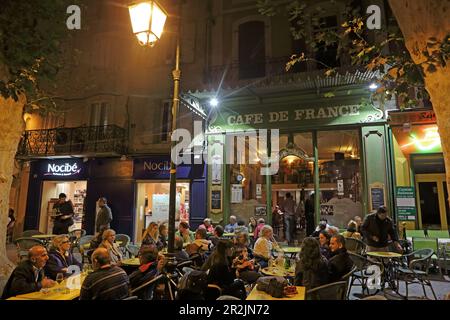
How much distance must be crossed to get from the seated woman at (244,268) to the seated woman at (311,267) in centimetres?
98

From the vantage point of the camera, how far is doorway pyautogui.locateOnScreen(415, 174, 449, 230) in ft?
30.5

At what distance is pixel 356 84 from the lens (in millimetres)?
9570

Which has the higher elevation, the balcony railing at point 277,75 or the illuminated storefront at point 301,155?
the balcony railing at point 277,75

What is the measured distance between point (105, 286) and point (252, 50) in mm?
9943

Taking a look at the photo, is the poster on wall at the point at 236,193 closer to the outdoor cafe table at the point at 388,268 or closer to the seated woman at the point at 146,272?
the outdoor cafe table at the point at 388,268

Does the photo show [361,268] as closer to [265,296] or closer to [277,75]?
[265,296]

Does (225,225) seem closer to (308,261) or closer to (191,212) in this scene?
(191,212)

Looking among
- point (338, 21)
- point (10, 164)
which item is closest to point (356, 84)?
point (338, 21)

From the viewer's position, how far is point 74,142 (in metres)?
13.4

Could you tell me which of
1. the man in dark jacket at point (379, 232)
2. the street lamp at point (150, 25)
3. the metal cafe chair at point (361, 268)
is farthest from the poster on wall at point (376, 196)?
the street lamp at point (150, 25)

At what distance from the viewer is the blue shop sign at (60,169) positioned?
13547 mm

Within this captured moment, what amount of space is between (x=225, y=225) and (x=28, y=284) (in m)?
7.35

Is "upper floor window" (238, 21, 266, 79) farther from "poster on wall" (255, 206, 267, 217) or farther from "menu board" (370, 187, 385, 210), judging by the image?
"menu board" (370, 187, 385, 210)

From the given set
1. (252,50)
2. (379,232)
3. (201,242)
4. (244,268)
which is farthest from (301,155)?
(244,268)
